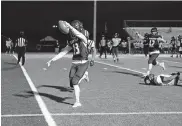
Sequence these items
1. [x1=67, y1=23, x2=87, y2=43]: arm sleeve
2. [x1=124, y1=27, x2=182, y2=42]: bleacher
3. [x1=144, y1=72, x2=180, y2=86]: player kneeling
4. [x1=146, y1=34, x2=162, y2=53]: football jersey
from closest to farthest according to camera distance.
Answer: [x1=67, y1=23, x2=87, y2=43]: arm sleeve
[x1=144, y1=72, x2=180, y2=86]: player kneeling
[x1=146, y1=34, x2=162, y2=53]: football jersey
[x1=124, y1=27, x2=182, y2=42]: bleacher

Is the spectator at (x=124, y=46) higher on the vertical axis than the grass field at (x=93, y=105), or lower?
higher

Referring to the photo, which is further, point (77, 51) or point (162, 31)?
point (162, 31)

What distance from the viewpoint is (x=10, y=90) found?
11320mm

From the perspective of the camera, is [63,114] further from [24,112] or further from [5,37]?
[5,37]

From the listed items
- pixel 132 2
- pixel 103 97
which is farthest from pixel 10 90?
pixel 132 2

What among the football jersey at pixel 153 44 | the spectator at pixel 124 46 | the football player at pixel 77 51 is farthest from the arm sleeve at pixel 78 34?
the spectator at pixel 124 46

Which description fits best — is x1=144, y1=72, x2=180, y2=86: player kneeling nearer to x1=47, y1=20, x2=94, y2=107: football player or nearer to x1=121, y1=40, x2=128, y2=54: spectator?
x1=47, y1=20, x2=94, y2=107: football player

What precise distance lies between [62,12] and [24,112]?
1952 inches

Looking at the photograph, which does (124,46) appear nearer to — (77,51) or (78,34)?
(77,51)

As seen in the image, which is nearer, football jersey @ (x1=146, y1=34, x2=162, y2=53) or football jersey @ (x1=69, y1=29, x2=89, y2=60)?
football jersey @ (x1=69, y1=29, x2=89, y2=60)

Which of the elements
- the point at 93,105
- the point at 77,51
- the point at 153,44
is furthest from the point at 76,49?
the point at 153,44

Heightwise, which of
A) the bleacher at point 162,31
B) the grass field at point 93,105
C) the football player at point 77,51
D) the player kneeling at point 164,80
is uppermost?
the bleacher at point 162,31

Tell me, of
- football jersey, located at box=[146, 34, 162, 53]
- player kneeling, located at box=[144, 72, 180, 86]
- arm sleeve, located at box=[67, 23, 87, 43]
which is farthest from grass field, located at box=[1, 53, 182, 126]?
football jersey, located at box=[146, 34, 162, 53]

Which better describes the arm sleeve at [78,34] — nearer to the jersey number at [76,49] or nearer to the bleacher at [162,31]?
the jersey number at [76,49]
